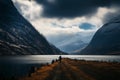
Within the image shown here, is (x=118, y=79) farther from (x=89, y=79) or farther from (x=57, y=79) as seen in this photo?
(x=57, y=79)

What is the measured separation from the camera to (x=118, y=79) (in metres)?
34.7

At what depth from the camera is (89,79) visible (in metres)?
34.3

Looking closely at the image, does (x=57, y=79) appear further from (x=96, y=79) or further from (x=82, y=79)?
(x=96, y=79)

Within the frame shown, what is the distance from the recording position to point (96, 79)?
113 feet

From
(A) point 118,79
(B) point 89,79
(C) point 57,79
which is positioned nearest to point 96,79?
(B) point 89,79

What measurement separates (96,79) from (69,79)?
14.1 feet

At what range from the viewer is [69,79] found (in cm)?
3488

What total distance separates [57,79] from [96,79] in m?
6.23

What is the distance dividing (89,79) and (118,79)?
15.4ft

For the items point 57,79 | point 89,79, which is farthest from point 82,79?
point 57,79

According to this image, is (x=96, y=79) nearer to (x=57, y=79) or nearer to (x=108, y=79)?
(x=108, y=79)

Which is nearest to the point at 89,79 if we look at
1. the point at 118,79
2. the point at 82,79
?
the point at 82,79

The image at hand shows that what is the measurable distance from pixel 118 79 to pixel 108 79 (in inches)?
62.2

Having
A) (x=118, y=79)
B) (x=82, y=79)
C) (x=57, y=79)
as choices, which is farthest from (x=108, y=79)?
(x=57, y=79)
